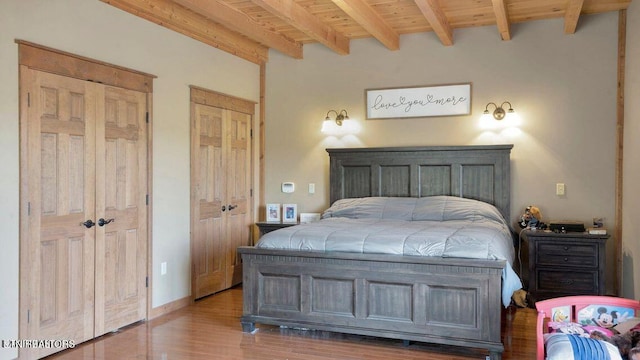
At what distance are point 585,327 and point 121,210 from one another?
136 inches

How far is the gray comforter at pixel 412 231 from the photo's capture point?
139 inches

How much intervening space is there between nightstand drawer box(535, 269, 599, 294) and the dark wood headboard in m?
0.77

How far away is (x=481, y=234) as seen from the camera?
369 centimetres

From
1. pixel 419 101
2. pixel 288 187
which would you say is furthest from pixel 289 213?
pixel 419 101

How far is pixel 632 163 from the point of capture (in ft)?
14.5

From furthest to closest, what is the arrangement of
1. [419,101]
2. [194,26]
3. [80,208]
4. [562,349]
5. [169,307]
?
[419,101], [194,26], [169,307], [80,208], [562,349]

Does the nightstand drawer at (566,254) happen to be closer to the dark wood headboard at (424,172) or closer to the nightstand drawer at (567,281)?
the nightstand drawer at (567,281)

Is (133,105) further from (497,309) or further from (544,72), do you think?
(544,72)

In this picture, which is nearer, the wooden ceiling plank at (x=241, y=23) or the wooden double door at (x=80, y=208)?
the wooden double door at (x=80, y=208)

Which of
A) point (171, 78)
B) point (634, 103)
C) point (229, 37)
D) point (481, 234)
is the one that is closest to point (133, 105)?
point (171, 78)

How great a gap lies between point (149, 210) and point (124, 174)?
0.44m

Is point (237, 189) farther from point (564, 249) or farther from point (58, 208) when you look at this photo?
point (564, 249)

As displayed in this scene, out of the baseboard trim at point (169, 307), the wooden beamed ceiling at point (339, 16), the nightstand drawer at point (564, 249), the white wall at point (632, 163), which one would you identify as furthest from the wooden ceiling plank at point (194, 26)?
the white wall at point (632, 163)

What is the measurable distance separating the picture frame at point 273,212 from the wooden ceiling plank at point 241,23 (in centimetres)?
184
